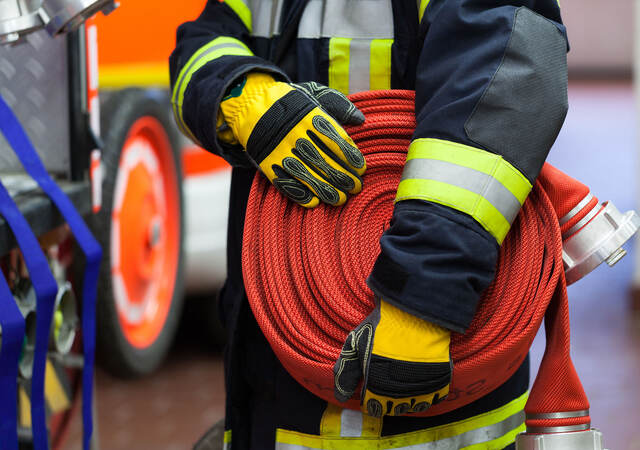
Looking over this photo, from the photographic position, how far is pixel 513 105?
1304 mm

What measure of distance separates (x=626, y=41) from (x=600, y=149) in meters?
8.52

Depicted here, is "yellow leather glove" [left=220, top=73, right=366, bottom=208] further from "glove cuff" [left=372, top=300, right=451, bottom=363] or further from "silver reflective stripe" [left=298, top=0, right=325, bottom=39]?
"glove cuff" [left=372, top=300, right=451, bottom=363]

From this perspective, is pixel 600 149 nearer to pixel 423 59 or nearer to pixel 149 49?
pixel 149 49

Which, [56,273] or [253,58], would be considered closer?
[253,58]

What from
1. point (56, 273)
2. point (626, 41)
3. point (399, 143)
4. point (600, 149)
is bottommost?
point (626, 41)

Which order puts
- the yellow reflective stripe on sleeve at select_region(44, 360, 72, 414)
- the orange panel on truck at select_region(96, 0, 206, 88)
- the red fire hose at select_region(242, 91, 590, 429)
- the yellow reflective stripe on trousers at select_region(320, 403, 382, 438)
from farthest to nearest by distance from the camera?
1. the orange panel on truck at select_region(96, 0, 206, 88)
2. the yellow reflective stripe on sleeve at select_region(44, 360, 72, 414)
3. the yellow reflective stripe on trousers at select_region(320, 403, 382, 438)
4. the red fire hose at select_region(242, 91, 590, 429)

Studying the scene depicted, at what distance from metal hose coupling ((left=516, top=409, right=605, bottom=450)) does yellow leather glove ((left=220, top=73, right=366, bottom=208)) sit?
0.48m

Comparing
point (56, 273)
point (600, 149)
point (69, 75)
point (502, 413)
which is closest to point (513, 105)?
point (502, 413)

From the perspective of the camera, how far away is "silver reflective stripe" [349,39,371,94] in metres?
1.50

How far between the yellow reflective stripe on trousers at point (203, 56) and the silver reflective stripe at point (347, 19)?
4.5 inches

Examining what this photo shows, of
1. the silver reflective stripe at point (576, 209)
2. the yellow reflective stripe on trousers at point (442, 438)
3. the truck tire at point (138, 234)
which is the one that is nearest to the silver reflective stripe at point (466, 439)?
the yellow reflective stripe on trousers at point (442, 438)

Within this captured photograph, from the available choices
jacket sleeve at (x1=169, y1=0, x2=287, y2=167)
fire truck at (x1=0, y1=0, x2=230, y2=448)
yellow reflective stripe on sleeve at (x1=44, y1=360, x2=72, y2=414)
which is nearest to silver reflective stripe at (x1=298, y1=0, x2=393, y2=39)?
jacket sleeve at (x1=169, y1=0, x2=287, y2=167)

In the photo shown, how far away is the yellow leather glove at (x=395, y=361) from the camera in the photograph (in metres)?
1.28

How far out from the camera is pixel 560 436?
1393 millimetres
